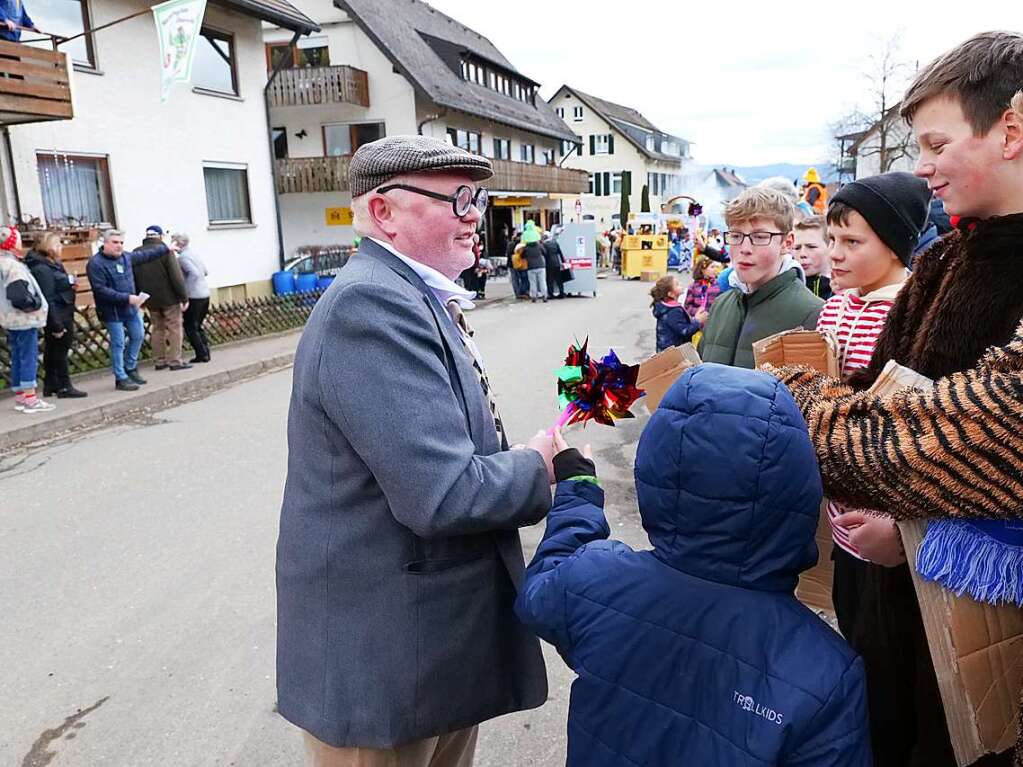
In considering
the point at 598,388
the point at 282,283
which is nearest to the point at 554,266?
the point at 282,283

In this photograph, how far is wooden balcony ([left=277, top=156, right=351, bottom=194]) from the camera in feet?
75.7

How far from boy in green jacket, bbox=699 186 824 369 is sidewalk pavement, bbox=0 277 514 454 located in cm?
522

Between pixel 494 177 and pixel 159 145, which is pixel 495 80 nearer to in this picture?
pixel 494 177

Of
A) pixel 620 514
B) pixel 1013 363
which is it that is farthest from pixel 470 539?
pixel 620 514

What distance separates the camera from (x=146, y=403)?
9.23 metres

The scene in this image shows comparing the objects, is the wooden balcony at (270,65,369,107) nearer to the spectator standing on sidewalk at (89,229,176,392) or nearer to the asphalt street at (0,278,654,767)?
the spectator standing on sidewalk at (89,229,176,392)

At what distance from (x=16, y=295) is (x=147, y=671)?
6171 millimetres

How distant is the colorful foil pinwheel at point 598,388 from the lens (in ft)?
6.81

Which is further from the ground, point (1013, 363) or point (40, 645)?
point (1013, 363)

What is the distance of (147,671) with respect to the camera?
3496mm

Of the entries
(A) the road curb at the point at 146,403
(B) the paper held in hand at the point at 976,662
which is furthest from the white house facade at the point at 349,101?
(B) the paper held in hand at the point at 976,662

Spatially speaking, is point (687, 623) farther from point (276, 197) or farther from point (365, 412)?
point (276, 197)

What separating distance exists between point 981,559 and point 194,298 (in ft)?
38.2

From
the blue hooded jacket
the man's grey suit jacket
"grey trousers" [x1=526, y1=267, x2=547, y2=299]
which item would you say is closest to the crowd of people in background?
the blue hooded jacket
